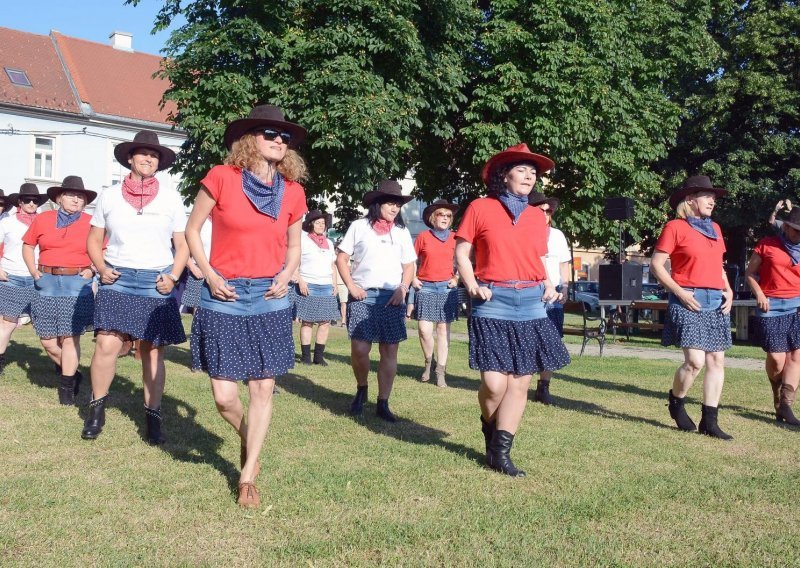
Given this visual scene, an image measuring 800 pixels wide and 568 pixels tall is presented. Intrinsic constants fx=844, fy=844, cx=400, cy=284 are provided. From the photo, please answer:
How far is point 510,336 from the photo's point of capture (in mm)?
5551

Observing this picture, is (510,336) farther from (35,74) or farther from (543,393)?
(35,74)

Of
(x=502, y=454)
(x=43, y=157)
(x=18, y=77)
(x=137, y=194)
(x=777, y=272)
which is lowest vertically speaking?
(x=502, y=454)

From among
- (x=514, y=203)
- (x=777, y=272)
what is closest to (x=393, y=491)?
(x=514, y=203)

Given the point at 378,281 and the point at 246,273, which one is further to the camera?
the point at 378,281

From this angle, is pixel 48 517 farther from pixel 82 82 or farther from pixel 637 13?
pixel 82 82

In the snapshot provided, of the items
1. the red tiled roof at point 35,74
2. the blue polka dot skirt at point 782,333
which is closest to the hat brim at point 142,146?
the blue polka dot skirt at point 782,333

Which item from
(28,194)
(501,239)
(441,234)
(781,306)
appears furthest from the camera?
(441,234)

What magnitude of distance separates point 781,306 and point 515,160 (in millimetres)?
3973

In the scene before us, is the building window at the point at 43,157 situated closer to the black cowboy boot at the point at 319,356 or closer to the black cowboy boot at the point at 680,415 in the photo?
the black cowboy boot at the point at 319,356

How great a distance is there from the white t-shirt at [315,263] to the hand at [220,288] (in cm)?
697

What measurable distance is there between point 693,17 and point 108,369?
26.2 metres

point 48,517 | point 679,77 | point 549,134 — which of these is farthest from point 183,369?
point 679,77

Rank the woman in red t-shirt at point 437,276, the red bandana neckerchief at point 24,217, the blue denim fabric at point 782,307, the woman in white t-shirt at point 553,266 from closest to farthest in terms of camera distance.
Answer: the blue denim fabric at point 782,307
the woman in white t-shirt at point 553,266
the red bandana neckerchief at point 24,217
the woman in red t-shirt at point 437,276

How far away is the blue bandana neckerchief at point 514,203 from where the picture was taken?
5574 millimetres
